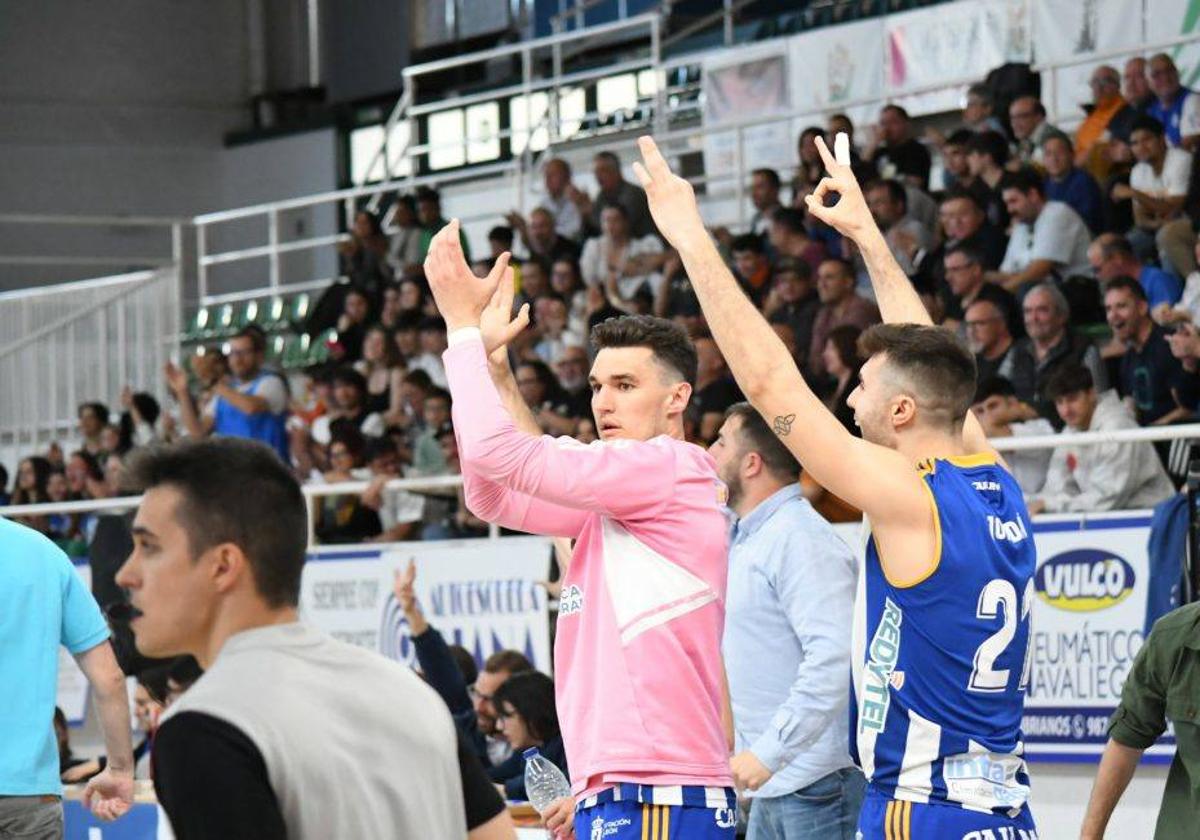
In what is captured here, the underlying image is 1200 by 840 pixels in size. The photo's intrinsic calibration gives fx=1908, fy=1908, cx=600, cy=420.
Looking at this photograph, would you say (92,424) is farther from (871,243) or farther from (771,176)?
(871,243)

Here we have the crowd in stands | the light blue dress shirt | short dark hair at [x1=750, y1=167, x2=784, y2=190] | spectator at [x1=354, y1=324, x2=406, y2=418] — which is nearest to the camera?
the light blue dress shirt

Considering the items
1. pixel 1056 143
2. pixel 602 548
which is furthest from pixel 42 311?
pixel 602 548

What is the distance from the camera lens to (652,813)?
4.65 meters

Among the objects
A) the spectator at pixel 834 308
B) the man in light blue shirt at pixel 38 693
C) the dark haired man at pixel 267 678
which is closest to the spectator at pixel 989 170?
the spectator at pixel 834 308

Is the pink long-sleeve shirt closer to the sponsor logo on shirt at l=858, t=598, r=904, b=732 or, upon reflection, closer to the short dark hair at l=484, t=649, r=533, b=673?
the sponsor logo on shirt at l=858, t=598, r=904, b=732

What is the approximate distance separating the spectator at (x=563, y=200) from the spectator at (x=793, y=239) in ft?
10.1

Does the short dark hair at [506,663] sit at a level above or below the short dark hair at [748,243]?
below

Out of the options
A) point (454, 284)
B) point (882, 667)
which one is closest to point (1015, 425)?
point (882, 667)

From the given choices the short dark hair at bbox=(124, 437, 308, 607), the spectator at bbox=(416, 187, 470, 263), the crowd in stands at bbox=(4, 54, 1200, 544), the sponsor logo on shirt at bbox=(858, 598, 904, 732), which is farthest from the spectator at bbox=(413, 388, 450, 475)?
the short dark hair at bbox=(124, 437, 308, 607)

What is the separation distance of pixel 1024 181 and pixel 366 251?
26.3 ft

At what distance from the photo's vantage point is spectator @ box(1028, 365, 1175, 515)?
8.62m

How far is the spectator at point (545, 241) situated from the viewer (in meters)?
16.2

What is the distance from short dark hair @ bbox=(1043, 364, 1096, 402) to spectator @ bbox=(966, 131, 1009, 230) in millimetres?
3682

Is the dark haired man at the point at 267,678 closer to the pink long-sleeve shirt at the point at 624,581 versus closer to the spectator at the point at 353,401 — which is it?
the pink long-sleeve shirt at the point at 624,581
